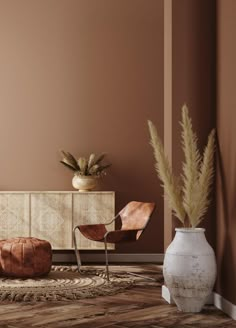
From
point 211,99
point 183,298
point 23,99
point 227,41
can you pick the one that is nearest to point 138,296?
point 183,298

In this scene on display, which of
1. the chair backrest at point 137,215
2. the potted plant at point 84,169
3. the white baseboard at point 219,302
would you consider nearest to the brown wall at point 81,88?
the potted plant at point 84,169

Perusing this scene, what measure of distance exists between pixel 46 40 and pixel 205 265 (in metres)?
4.27

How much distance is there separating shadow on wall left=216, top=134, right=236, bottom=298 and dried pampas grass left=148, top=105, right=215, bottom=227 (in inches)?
3.2

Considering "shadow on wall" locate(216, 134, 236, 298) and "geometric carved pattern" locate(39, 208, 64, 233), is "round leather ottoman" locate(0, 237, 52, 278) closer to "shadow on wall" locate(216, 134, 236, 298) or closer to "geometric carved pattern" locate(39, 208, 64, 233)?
"geometric carved pattern" locate(39, 208, 64, 233)

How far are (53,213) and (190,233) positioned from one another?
3043mm

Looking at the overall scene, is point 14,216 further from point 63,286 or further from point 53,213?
point 63,286

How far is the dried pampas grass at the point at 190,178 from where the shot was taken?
14.8 feet

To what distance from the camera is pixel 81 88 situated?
7684 millimetres

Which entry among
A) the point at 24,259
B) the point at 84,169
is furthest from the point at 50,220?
the point at 24,259

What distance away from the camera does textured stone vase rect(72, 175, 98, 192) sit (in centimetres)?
732

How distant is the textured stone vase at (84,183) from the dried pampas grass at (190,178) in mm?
2711

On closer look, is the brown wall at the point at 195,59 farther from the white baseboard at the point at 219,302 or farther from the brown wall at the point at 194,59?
the white baseboard at the point at 219,302

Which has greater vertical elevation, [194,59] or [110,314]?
[194,59]

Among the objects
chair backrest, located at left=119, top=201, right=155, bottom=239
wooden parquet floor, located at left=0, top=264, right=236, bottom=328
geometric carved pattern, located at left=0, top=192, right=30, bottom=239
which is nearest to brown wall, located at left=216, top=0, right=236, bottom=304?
wooden parquet floor, located at left=0, top=264, right=236, bottom=328
